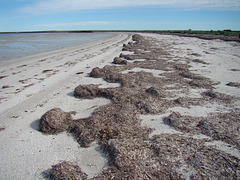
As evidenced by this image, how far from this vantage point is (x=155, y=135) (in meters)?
2.85

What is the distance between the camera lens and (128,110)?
356cm

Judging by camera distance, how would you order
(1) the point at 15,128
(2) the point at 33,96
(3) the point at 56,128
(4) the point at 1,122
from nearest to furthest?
(3) the point at 56,128, (1) the point at 15,128, (4) the point at 1,122, (2) the point at 33,96

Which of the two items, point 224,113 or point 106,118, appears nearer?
point 106,118

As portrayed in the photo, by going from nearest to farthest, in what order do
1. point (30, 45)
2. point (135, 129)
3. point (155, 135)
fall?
point (155, 135)
point (135, 129)
point (30, 45)

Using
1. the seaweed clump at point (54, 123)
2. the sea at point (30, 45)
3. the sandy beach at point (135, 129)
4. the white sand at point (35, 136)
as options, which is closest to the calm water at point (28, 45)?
the sea at point (30, 45)

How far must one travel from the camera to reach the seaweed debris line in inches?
83.3

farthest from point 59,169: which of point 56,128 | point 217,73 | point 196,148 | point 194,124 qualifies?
point 217,73

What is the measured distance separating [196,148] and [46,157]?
2245mm

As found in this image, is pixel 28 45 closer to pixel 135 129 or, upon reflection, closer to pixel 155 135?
pixel 135 129

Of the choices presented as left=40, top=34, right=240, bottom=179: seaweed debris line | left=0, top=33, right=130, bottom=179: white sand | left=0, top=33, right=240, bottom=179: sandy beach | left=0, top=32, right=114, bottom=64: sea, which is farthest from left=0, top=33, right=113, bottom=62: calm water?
left=40, top=34, right=240, bottom=179: seaweed debris line

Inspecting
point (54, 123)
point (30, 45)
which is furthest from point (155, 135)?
point (30, 45)

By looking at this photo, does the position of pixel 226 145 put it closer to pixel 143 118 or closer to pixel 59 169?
pixel 143 118

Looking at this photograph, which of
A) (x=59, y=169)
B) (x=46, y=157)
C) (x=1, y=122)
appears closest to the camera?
(x=59, y=169)

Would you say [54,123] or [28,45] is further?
[28,45]
